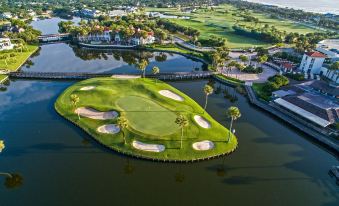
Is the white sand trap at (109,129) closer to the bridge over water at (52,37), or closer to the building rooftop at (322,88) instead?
the building rooftop at (322,88)

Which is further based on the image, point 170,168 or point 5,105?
point 5,105

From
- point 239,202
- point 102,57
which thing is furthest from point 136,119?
point 102,57

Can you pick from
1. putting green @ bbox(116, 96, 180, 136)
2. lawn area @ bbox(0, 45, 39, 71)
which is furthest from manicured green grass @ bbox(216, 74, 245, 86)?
lawn area @ bbox(0, 45, 39, 71)

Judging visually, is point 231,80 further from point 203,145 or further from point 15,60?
point 15,60

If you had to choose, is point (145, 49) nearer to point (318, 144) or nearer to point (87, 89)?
point (87, 89)

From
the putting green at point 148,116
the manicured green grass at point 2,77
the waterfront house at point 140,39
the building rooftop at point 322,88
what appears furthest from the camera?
the waterfront house at point 140,39

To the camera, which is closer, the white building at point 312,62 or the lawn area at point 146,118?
the lawn area at point 146,118

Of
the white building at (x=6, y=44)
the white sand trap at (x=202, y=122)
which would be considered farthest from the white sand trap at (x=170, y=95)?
the white building at (x=6, y=44)
